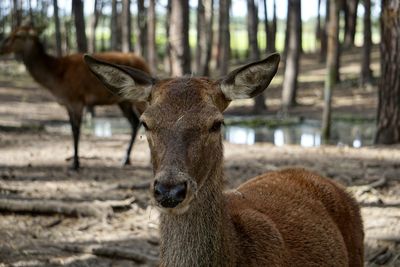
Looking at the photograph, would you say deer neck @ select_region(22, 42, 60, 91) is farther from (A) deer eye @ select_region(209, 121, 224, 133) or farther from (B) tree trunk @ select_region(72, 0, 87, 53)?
Result: (A) deer eye @ select_region(209, 121, 224, 133)

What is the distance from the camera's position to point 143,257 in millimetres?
6094

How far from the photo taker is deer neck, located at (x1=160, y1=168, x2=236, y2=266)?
3621 millimetres

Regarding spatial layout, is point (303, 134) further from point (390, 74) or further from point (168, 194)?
point (168, 194)

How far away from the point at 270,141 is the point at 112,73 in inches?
434

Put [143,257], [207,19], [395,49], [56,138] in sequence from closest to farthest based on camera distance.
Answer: [143,257] < [395,49] < [56,138] < [207,19]

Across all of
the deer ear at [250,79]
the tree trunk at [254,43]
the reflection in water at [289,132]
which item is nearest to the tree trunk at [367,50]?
the tree trunk at [254,43]

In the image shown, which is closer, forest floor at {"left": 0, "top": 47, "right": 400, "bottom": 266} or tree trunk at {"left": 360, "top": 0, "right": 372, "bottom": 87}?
forest floor at {"left": 0, "top": 47, "right": 400, "bottom": 266}

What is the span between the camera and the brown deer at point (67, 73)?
11414mm

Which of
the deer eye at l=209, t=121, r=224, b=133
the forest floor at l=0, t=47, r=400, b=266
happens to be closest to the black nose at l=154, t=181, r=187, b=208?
the deer eye at l=209, t=121, r=224, b=133

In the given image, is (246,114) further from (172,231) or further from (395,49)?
(172,231)

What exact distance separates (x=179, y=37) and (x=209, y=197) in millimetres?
10885

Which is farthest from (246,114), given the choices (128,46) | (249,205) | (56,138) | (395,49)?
(249,205)

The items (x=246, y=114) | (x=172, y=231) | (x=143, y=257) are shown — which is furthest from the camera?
(x=246, y=114)

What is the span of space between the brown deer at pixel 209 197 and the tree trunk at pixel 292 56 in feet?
55.4
